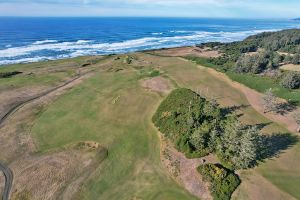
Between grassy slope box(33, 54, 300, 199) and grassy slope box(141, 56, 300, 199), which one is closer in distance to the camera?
grassy slope box(33, 54, 300, 199)

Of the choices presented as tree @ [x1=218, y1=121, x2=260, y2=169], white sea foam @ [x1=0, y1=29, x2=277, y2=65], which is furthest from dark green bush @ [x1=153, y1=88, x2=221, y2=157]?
white sea foam @ [x1=0, y1=29, x2=277, y2=65]

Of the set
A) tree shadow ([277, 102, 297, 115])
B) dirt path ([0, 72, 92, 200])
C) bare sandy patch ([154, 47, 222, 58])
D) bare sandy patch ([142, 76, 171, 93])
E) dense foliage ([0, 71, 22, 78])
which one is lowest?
bare sandy patch ([154, 47, 222, 58])

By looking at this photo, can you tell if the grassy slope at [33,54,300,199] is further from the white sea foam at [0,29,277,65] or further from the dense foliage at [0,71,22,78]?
the white sea foam at [0,29,277,65]

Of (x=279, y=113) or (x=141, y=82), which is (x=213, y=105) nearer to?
(x=279, y=113)

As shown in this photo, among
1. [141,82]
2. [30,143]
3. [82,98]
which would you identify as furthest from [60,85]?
[30,143]

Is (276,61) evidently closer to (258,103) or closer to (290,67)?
(290,67)

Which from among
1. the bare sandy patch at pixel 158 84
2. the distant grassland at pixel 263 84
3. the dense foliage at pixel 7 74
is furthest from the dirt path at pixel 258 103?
the dense foliage at pixel 7 74

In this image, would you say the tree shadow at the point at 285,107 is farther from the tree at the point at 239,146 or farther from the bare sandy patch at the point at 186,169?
the bare sandy patch at the point at 186,169
